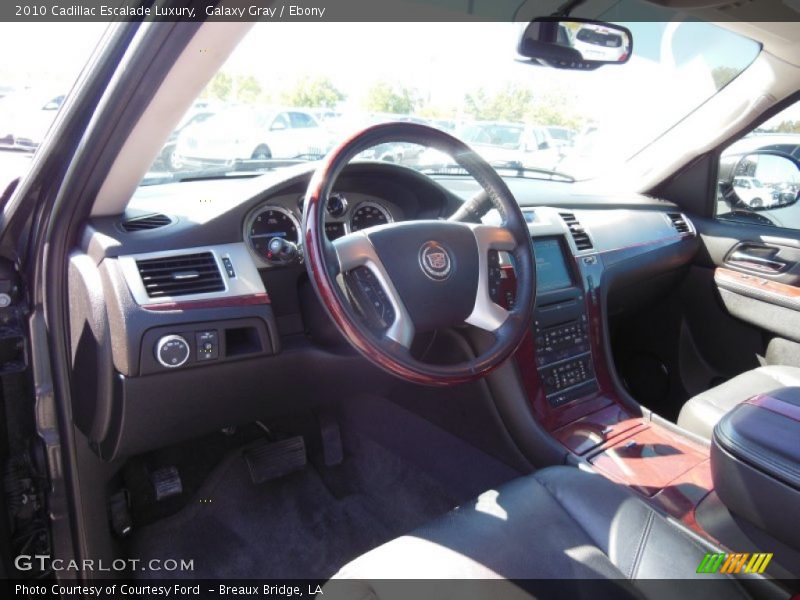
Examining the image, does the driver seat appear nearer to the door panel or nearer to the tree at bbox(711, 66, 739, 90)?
the door panel

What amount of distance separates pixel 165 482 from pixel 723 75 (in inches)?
116

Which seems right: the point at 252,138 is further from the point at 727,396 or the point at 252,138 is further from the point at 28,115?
the point at 727,396

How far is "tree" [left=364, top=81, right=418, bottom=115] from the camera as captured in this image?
276 centimetres

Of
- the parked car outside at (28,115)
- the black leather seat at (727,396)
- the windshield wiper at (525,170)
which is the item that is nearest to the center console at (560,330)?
the black leather seat at (727,396)

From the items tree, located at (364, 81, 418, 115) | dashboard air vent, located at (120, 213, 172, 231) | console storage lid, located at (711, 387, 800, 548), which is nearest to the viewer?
console storage lid, located at (711, 387, 800, 548)

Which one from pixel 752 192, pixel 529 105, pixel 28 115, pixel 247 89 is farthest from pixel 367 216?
pixel 752 192

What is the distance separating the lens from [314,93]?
2783mm

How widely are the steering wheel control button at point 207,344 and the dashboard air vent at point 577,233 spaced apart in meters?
1.47

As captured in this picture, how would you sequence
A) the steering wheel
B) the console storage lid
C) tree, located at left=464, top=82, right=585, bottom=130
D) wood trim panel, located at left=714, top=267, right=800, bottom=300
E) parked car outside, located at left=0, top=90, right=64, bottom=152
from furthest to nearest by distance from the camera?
tree, located at left=464, top=82, right=585, bottom=130
wood trim panel, located at left=714, top=267, right=800, bottom=300
parked car outside, located at left=0, top=90, right=64, bottom=152
the steering wheel
the console storage lid

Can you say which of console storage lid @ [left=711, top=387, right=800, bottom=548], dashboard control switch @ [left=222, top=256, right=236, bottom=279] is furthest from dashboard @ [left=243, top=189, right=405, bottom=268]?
console storage lid @ [left=711, top=387, right=800, bottom=548]

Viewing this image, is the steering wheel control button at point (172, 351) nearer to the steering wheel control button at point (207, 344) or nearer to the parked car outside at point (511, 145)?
the steering wheel control button at point (207, 344)

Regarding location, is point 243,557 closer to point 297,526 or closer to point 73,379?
point 297,526

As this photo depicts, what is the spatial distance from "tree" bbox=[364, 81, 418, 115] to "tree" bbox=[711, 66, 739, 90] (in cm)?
141

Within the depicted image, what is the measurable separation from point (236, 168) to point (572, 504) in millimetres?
1487
